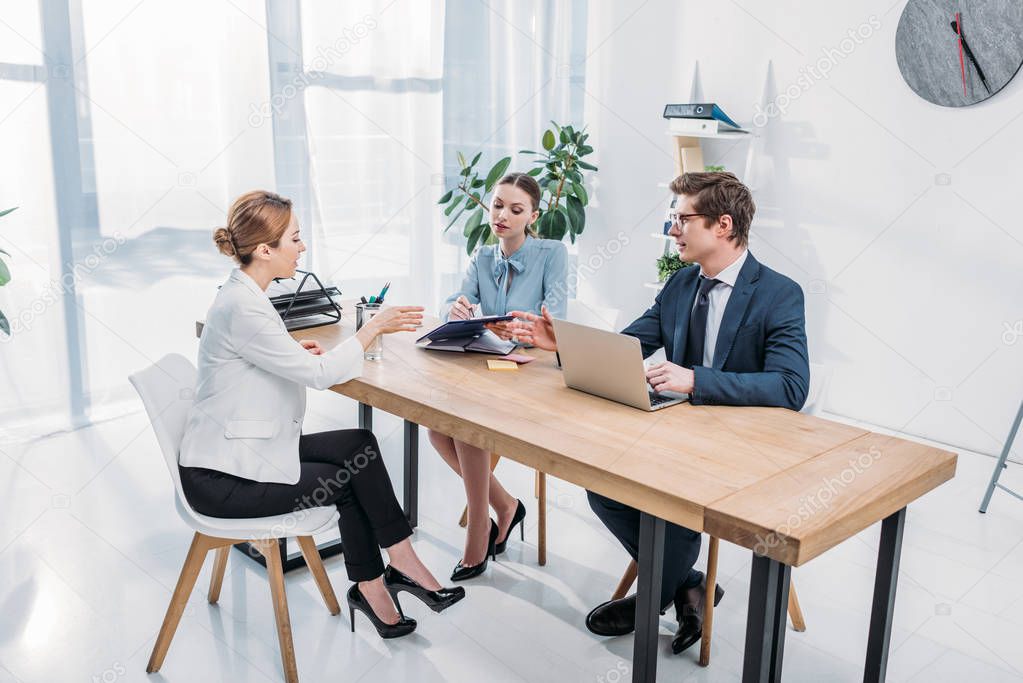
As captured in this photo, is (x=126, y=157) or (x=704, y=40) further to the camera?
(x=704, y=40)

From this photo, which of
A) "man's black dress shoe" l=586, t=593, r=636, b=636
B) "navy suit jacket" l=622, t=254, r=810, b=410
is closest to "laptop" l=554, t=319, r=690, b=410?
"navy suit jacket" l=622, t=254, r=810, b=410

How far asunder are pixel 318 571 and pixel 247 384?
562 millimetres

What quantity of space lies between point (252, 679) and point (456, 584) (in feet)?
2.25

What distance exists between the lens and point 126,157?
385 cm

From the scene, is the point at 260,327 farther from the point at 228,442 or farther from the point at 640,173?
the point at 640,173

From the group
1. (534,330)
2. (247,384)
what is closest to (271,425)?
(247,384)

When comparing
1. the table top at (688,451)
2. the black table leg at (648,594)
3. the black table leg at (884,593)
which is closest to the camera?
the table top at (688,451)

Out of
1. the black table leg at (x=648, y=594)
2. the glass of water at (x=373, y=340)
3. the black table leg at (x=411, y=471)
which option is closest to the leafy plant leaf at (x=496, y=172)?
the black table leg at (x=411, y=471)

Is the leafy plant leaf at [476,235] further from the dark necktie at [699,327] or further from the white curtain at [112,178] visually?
the dark necktie at [699,327]

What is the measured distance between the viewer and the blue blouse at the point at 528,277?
2.95m

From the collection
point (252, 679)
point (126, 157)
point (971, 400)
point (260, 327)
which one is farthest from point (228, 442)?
point (971, 400)

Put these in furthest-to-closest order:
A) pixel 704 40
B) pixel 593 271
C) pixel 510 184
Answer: pixel 593 271 → pixel 704 40 → pixel 510 184

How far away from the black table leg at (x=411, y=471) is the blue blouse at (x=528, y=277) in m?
0.40

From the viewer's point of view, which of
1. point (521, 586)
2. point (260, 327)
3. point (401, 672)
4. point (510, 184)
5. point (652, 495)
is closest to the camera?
point (652, 495)
